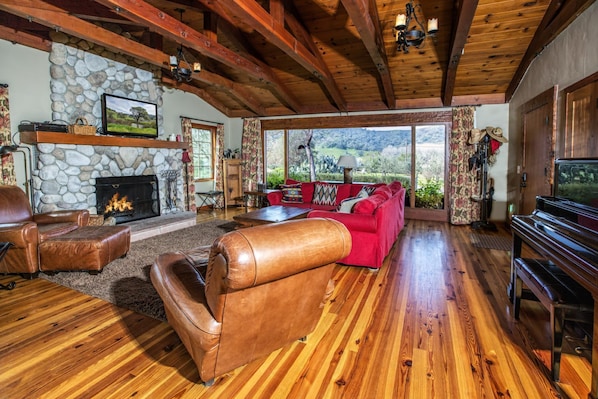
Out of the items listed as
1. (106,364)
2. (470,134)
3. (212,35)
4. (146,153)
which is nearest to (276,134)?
(146,153)

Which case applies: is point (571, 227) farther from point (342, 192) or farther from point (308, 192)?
point (308, 192)

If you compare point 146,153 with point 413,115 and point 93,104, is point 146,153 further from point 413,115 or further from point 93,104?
point 413,115

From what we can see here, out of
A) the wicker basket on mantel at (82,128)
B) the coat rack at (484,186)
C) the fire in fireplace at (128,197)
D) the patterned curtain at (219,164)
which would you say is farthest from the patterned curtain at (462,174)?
the wicker basket on mantel at (82,128)

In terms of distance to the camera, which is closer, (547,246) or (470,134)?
(547,246)

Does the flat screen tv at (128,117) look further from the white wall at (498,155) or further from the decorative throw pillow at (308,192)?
the white wall at (498,155)

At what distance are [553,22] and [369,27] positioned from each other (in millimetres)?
2270

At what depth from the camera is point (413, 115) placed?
691 cm

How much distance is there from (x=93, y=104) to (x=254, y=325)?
17.3ft

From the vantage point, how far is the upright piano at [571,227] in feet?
4.90

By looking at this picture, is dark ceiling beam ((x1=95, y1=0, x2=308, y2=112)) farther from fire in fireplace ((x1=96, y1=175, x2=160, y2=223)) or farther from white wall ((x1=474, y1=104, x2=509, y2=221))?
white wall ((x1=474, y1=104, x2=509, y2=221))

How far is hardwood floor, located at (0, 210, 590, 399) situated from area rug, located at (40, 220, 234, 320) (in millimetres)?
118

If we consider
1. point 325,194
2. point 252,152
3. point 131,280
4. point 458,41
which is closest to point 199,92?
point 252,152

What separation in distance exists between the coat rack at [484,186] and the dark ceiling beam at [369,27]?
2.25 metres

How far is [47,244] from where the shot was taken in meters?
3.37
